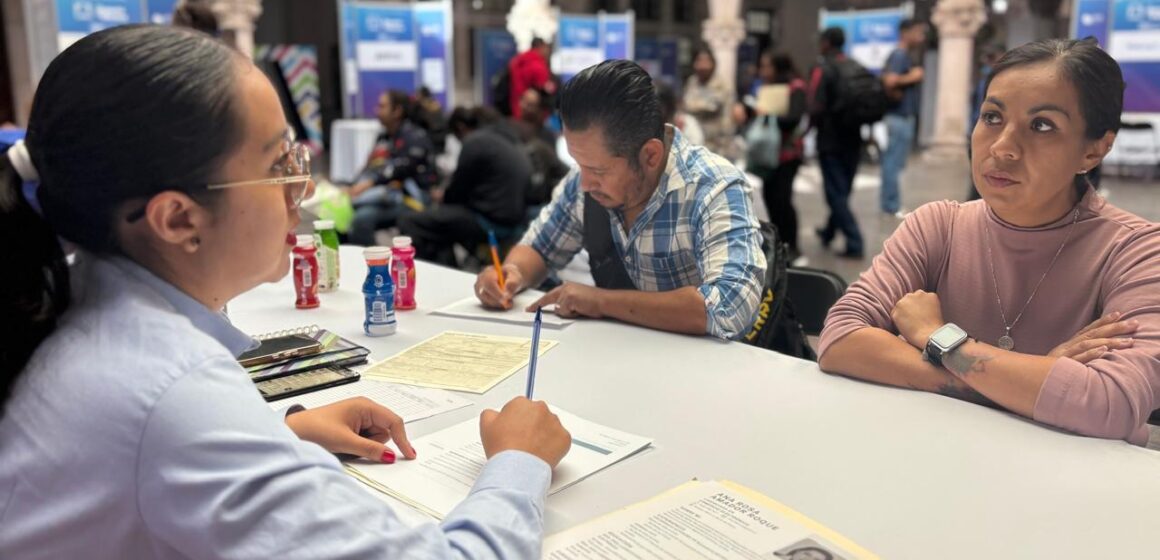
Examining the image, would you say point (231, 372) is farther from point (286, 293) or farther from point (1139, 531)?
point (286, 293)

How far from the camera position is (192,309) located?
90cm

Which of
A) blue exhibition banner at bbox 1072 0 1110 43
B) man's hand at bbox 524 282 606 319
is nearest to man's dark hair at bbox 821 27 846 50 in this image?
blue exhibition banner at bbox 1072 0 1110 43

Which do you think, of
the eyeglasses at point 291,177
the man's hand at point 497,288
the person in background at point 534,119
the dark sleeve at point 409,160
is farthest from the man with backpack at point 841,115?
the eyeglasses at point 291,177

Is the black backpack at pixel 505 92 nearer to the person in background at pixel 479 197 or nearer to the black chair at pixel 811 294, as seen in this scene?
the person in background at pixel 479 197

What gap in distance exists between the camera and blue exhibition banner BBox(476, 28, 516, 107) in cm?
1290

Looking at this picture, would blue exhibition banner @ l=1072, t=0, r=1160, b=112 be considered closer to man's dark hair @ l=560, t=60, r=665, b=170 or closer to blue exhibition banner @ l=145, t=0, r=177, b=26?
man's dark hair @ l=560, t=60, r=665, b=170

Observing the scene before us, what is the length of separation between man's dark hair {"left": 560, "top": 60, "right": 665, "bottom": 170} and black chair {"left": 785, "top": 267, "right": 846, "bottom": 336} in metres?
0.60

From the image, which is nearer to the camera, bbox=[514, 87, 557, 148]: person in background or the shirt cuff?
the shirt cuff

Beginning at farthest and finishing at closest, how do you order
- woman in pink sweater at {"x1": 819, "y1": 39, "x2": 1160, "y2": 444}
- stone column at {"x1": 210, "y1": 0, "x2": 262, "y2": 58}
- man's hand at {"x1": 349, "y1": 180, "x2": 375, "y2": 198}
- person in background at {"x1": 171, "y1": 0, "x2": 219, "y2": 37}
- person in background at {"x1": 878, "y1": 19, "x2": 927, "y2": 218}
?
stone column at {"x1": 210, "y1": 0, "x2": 262, "y2": 58}
person in background at {"x1": 878, "y1": 19, "x2": 927, "y2": 218}
man's hand at {"x1": 349, "y1": 180, "x2": 375, "y2": 198}
person in background at {"x1": 171, "y1": 0, "x2": 219, "y2": 37}
woman in pink sweater at {"x1": 819, "y1": 39, "x2": 1160, "y2": 444}

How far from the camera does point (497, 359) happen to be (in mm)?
1821

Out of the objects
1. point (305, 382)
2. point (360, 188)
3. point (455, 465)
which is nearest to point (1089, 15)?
point (360, 188)

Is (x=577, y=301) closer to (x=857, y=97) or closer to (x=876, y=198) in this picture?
(x=857, y=97)

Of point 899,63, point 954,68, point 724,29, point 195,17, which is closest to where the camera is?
point 195,17

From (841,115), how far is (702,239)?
4.33 metres
